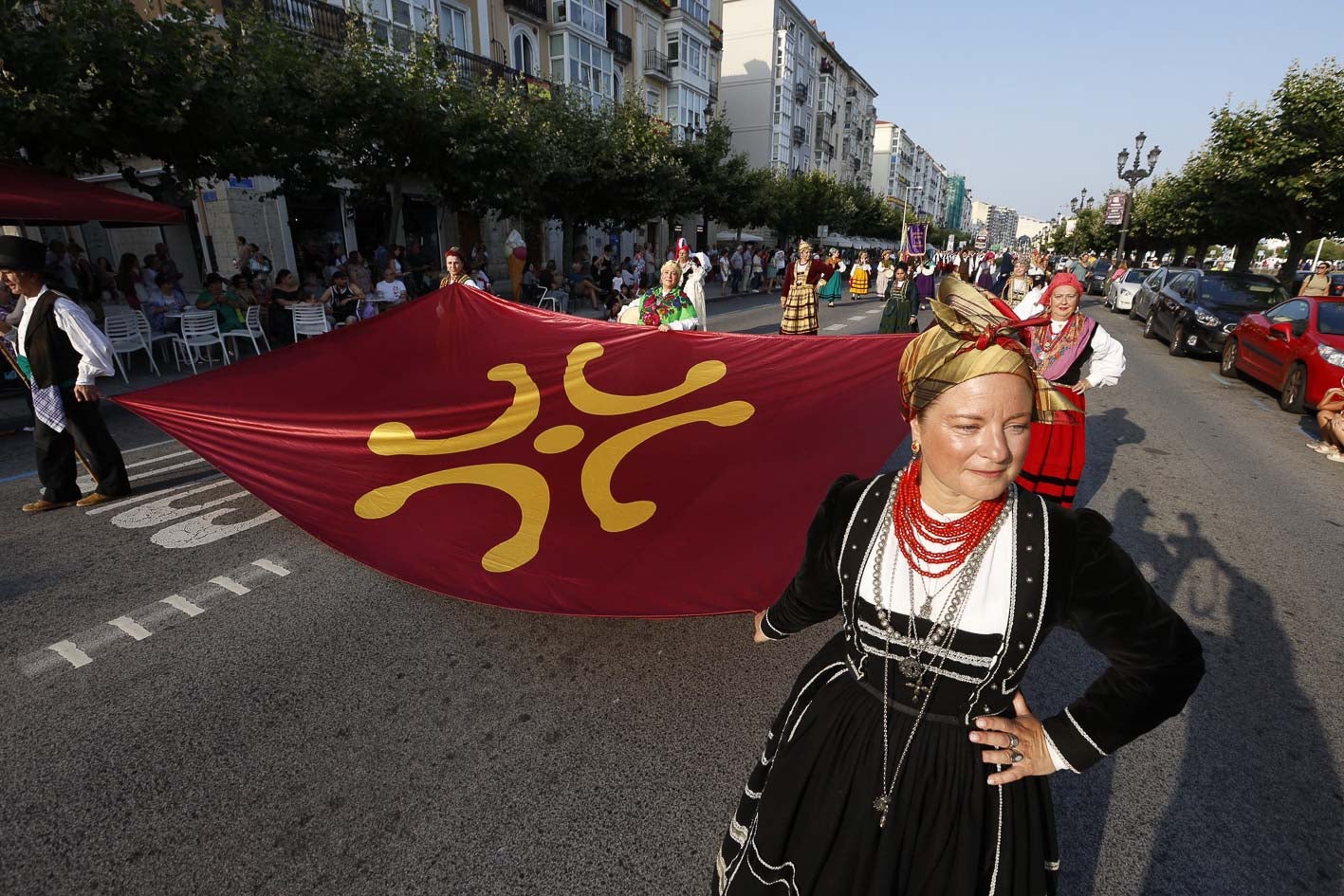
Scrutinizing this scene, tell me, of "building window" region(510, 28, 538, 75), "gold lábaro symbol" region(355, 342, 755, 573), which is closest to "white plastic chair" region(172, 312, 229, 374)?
"gold lábaro symbol" region(355, 342, 755, 573)

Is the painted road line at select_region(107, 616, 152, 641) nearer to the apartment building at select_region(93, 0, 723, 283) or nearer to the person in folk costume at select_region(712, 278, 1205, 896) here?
the person in folk costume at select_region(712, 278, 1205, 896)

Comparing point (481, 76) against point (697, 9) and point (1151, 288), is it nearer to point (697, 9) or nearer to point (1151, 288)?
point (1151, 288)

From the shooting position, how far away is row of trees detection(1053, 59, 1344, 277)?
52.1ft

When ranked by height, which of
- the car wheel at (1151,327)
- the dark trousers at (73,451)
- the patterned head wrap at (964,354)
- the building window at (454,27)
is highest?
the building window at (454,27)

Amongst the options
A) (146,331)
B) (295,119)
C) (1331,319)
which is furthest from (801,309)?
(295,119)

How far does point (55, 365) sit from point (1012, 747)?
628 centimetres

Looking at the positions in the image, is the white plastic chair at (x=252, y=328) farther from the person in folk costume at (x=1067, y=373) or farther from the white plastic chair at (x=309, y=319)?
the person in folk costume at (x=1067, y=373)

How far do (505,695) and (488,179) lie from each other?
15052 millimetres

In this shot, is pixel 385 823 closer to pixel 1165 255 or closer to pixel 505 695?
pixel 505 695

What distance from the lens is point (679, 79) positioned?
3872cm

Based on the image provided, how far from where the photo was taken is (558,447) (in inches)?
148

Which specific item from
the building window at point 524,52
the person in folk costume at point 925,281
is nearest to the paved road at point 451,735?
the person in folk costume at point 925,281

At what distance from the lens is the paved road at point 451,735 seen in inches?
89.0

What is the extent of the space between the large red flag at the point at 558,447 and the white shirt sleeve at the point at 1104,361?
1360 mm
